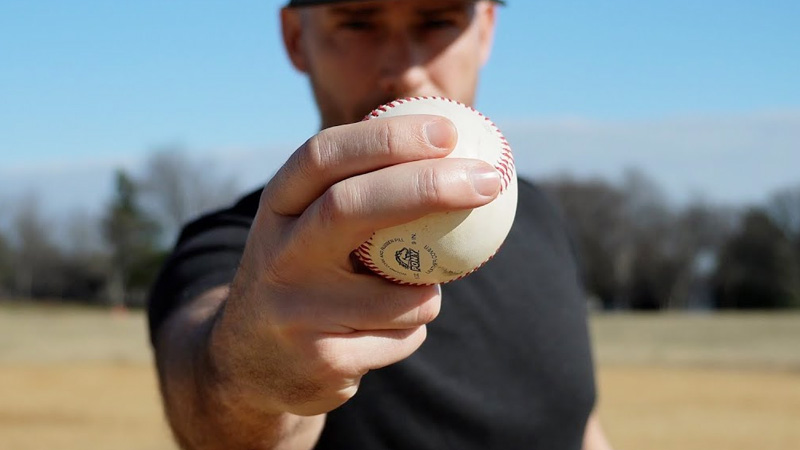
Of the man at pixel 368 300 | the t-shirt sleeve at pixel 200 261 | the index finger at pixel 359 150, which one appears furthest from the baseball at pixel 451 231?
the t-shirt sleeve at pixel 200 261

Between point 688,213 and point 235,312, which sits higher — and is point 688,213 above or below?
below

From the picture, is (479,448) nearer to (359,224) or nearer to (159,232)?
(359,224)

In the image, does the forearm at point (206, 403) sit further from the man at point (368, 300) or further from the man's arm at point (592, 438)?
the man's arm at point (592, 438)

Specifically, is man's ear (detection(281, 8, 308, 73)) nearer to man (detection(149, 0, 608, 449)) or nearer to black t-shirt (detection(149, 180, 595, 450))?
man (detection(149, 0, 608, 449))

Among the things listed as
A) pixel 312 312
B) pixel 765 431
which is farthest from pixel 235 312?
pixel 765 431

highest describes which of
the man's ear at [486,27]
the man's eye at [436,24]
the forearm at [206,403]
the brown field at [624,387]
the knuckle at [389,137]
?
the knuckle at [389,137]

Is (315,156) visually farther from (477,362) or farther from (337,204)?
(477,362)
